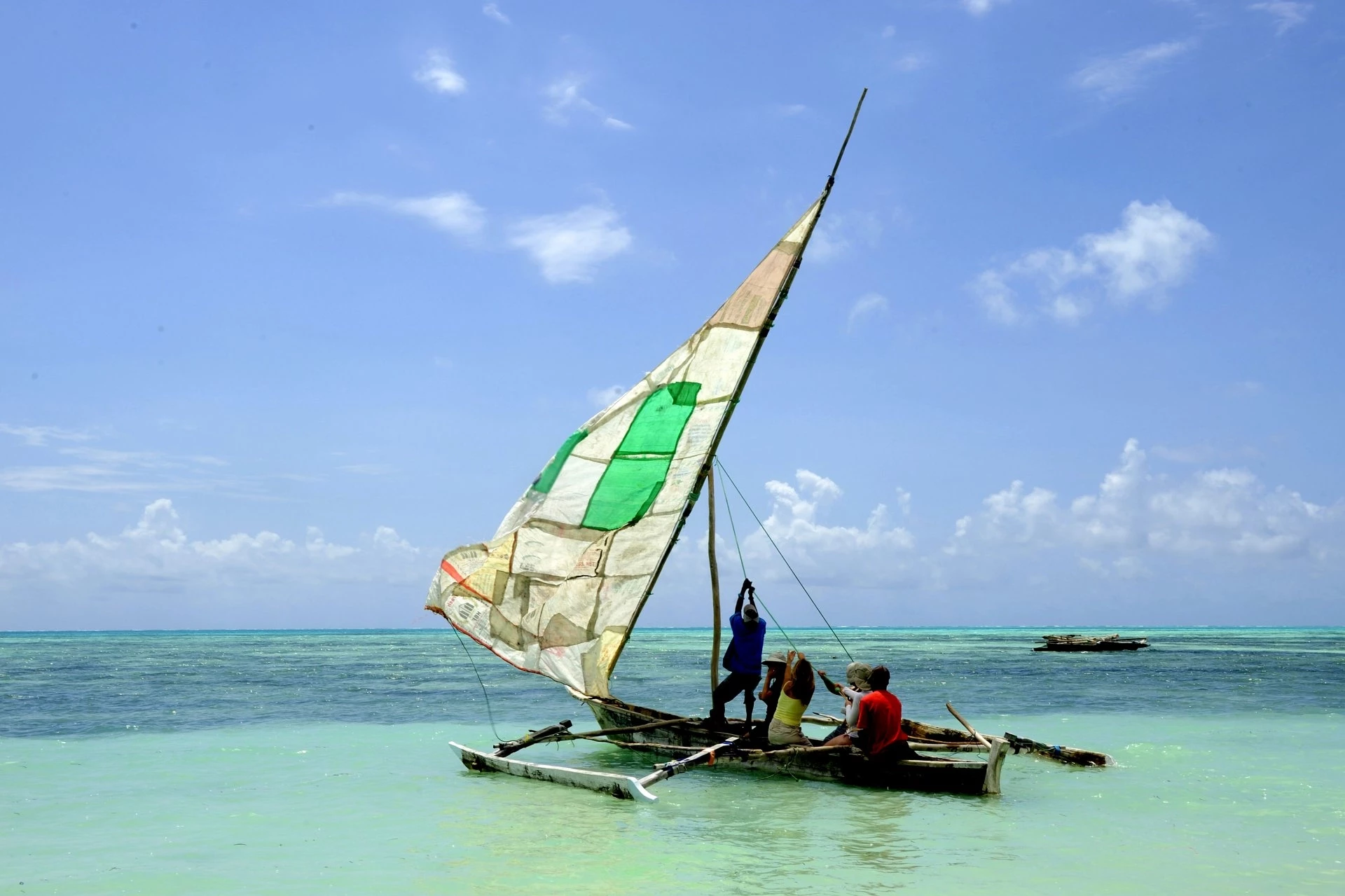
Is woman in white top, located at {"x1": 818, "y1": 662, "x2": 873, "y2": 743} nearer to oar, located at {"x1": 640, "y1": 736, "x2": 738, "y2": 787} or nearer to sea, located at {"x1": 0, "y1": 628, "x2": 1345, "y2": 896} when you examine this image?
sea, located at {"x1": 0, "y1": 628, "x2": 1345, "y2": 896}

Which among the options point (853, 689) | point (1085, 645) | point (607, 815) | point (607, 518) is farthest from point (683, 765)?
point (1085, 645)

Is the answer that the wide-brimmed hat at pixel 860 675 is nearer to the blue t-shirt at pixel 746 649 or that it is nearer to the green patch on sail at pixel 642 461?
the blue t-shirt at pixel 746 649

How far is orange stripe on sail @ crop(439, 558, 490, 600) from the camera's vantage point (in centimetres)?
1551

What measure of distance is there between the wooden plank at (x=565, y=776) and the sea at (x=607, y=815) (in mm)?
167

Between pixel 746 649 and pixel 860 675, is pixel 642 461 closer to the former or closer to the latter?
pixel 746 649

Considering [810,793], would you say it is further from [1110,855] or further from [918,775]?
[1110,855]

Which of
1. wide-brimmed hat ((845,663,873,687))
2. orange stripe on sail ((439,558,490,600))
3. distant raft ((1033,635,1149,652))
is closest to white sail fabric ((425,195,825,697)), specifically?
orange stripe on sail ((439,558,490,600))

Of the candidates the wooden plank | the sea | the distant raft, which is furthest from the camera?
the distant raft

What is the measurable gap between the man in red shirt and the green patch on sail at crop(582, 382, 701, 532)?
12.9ft

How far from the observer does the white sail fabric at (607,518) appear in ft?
48.2

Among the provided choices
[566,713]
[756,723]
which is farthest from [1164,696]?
[756,723]

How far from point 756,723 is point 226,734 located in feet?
40.6

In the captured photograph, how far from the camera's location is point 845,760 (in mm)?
12812

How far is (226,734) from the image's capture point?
21594 mm
